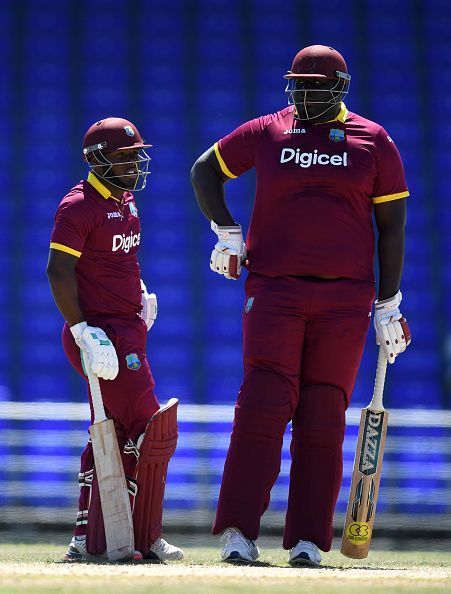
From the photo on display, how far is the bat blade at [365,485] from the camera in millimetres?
4484

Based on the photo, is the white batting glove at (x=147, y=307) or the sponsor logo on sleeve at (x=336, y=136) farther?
the white batting glove at (x=147, y=307)

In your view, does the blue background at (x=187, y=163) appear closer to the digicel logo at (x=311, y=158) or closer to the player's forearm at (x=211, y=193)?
the player's forearm at (x=211, y=193)

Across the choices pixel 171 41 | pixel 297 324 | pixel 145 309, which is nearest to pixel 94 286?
pixel 145 309

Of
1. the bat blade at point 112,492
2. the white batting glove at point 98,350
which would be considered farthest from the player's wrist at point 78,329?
the bat blade at point 112,492

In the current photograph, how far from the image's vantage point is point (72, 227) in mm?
4465

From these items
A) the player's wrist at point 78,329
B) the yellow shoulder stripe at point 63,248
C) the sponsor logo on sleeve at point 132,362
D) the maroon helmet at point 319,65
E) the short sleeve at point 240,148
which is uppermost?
the maroon helmet at point 319,65

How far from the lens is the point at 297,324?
14.2ft

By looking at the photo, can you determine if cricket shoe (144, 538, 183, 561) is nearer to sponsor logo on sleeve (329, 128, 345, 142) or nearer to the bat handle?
the bat handle

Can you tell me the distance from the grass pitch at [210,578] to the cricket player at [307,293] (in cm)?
22

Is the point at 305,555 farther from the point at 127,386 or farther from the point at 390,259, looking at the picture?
the point at 390,259

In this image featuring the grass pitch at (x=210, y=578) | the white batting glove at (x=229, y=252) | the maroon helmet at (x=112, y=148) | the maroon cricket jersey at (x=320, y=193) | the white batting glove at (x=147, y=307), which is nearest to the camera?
the grass pitch at (x=210, y=578)

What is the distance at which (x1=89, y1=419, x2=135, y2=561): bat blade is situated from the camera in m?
4.38

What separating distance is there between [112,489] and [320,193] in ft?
3.51

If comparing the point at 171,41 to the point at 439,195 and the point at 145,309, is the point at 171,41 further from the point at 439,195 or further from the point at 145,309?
the point at 145,309
